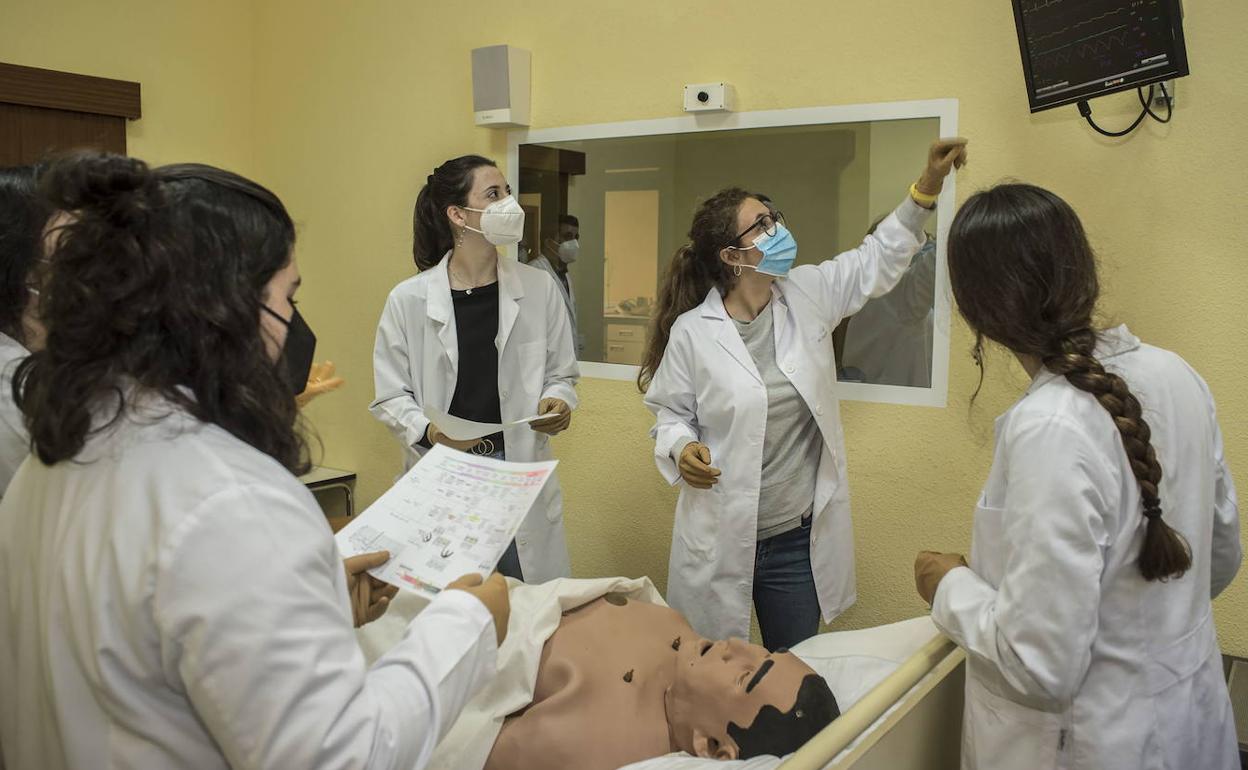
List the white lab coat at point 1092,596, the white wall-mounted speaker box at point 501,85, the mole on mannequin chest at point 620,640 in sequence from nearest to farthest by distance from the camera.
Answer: the white lab coat at point 1092,596 → the mole on mannequin chest at point 620,640 → the white wall-mounted speaker box at point 501,85

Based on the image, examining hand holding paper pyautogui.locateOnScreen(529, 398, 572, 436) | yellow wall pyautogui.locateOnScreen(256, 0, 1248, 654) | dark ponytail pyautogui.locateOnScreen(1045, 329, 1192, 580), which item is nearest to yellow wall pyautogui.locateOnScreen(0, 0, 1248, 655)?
yellow wall pyautogui.locateOnScreen(256, 0, 1248, 654)

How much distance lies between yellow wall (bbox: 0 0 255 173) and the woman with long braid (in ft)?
11.5

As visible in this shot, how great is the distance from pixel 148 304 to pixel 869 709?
1091 millimetres

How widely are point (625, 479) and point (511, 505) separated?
73.3 inches

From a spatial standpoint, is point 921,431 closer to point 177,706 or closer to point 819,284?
point 819,284

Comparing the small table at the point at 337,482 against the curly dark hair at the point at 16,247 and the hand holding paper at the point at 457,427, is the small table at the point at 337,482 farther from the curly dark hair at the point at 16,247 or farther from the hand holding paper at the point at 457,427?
the curly dark hair at the point at 16,247

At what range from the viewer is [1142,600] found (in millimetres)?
1301

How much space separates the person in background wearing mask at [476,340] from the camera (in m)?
2.56

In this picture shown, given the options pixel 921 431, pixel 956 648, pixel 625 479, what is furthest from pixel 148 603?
pixel 625 479

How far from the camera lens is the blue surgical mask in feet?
7.36

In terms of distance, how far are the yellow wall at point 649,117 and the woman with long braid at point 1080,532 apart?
1.02 m

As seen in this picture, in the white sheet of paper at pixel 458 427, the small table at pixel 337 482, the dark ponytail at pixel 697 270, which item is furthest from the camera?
the small table at pixel 337 482

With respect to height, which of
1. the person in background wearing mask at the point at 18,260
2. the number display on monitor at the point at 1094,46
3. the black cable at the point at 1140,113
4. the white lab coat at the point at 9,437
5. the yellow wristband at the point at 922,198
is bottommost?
the white lab coat at the point at 9,437

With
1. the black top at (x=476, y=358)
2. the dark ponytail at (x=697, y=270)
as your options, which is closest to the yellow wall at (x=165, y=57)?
the black top at (x=476, y=358)
